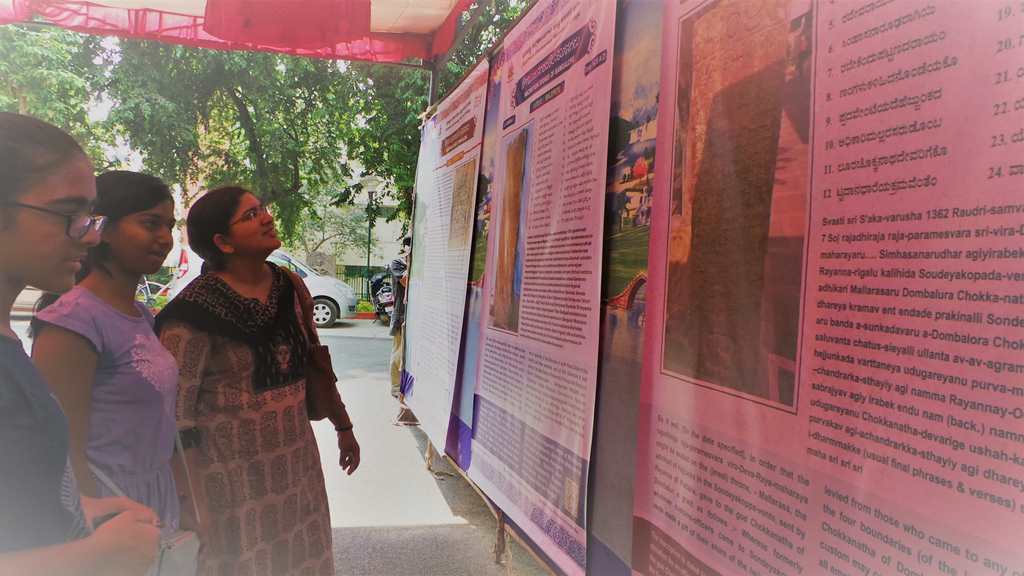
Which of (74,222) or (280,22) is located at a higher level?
(280,22)

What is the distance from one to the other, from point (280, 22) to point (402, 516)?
2.99 m

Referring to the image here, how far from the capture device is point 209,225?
2.06 meters

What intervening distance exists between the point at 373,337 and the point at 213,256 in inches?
397

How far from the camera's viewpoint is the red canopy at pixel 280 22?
3330 millimetres

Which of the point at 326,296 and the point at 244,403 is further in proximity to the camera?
the point at 326,296

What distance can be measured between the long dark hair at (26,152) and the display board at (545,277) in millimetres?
Answer: 1266

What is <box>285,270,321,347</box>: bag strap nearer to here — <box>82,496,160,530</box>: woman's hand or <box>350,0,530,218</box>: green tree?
<box>82,496,160,530</box>: woman's hand

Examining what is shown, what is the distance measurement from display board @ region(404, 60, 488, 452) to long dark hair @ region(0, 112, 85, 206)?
81.3 inches

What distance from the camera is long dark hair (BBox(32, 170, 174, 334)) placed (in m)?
1.61

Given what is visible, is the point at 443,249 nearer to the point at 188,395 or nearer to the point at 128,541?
the point at 188,395

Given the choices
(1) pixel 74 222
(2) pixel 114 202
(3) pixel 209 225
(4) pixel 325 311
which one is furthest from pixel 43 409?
(4) pixel 325 311

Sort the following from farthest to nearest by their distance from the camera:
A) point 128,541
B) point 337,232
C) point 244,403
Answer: point 337,232 < point 244,403 < point 128,541

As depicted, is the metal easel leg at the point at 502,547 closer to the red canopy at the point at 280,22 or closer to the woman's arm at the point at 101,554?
the woman's arm at the point at 101,554

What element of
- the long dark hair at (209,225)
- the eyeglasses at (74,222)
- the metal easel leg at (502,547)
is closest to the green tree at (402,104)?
the metal easel leg at (502,547)
